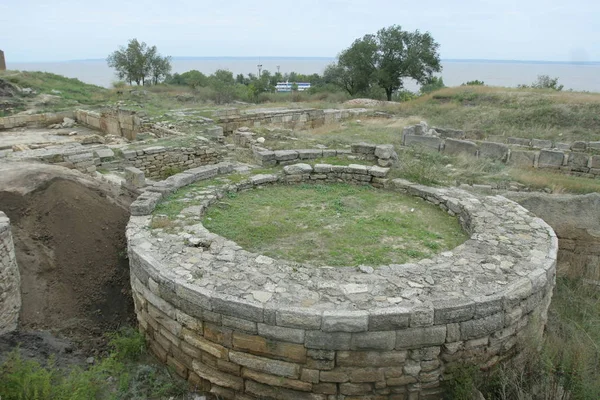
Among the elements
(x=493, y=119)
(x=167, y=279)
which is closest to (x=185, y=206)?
(x=167, y=279)

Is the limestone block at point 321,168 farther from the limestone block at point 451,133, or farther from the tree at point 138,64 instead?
the tree at point 138,64

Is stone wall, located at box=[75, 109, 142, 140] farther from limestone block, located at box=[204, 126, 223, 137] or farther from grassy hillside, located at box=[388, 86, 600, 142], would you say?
grassy hillside, located at box=[388, 86, 600, 142]

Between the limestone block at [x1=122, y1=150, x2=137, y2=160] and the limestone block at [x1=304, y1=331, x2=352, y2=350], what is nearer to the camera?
the limestone block at [x1=304, y1=331, x2=352, y2=350]

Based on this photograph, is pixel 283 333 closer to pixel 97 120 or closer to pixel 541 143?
pixel 541 143

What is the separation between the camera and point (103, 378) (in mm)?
4645

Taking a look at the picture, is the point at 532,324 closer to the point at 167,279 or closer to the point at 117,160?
the point at 167,279

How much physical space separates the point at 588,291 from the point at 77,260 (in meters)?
8.29

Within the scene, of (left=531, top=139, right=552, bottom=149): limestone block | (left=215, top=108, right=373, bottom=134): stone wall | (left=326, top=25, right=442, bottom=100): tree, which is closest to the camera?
(left=531, top=139, right=552, bottom=149): limestone block

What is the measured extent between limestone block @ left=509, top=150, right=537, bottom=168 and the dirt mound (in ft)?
35.5

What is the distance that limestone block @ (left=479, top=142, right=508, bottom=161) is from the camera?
12414mm

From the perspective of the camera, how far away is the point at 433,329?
166 inches

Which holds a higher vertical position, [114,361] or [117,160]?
[117,160]

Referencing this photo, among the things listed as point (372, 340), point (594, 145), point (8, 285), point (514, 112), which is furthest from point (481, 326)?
point (514, 112)

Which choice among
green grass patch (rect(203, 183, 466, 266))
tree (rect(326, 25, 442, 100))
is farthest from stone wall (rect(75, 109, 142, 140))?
tree (rect(326, 25, 442, 100))
